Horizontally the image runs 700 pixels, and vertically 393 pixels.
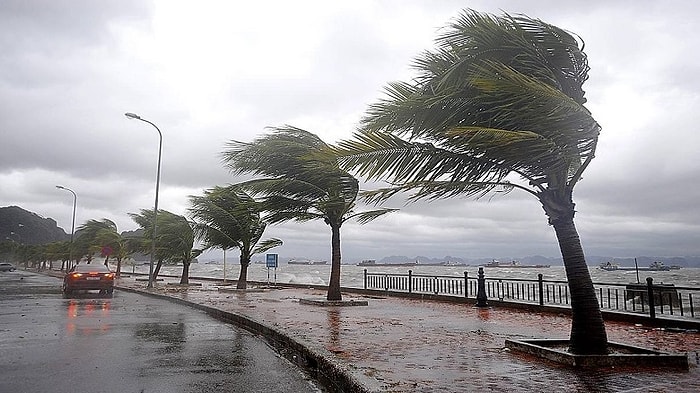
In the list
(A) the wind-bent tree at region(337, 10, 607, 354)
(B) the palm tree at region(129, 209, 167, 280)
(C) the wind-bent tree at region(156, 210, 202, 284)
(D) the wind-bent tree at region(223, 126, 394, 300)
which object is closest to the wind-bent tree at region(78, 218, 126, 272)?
(B) the palm tree at region(129, 209, 167, 280)

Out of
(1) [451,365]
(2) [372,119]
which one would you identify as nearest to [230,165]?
(2) [372,119]

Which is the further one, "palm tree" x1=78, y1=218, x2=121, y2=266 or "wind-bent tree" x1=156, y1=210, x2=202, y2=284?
"palm tree" x1=78, y1=218, x2=121, y2=266

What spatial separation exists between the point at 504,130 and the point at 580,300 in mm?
2770

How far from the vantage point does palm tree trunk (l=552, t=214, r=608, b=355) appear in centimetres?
799

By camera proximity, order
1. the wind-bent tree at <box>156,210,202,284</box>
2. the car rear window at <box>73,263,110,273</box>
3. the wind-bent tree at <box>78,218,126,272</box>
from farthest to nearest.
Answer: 1. the wind-bent tree at <box>78,218,126,272</box>
2. the wind-bent tree at <box>156,210,202,284</box>
3. the car rear window at <box>73,263,110,273</box>

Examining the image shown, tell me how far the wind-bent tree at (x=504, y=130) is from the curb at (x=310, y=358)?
2677 millimetres

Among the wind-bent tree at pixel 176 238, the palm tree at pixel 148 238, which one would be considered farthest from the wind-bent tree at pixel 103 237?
the wind-bent tree at pixel 176 238

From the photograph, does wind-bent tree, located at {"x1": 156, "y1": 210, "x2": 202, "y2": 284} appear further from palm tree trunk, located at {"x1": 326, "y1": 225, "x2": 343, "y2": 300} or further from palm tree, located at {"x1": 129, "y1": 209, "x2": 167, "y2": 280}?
palm tree trunk, located at {"x1": 326, "y1": 225, "x2": 343, "y2": 300}

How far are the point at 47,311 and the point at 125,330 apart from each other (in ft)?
20.4

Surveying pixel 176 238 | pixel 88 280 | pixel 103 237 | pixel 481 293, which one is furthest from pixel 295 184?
pixel 103 237

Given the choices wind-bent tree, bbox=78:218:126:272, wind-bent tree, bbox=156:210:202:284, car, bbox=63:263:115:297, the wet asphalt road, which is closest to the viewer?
the wet asphalt road

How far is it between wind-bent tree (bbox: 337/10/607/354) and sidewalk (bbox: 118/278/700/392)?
1.29 m

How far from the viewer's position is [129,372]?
7.40 metres

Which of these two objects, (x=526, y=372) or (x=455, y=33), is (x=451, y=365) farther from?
(x=455, y=33)
